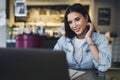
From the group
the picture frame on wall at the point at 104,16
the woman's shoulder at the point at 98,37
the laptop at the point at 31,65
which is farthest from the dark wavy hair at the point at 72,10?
the picture frame on wall at the point at 104,16

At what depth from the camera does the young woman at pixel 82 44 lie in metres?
1.96

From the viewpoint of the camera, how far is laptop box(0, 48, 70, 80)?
2.54ft

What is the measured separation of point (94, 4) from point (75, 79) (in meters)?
4.92

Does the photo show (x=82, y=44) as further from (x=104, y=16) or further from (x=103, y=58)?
(x=104, y=16)

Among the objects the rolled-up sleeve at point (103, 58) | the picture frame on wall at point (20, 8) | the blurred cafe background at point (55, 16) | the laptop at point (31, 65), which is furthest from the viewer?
the blurred cafe background at point (55, 16)

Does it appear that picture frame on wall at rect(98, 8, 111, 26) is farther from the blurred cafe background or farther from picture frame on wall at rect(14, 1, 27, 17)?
picture frame on wall at rect(14, 1, 27, 17)

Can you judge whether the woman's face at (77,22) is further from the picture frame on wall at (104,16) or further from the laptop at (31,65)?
the picture frame on wall at (104,16)

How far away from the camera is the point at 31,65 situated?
2.55 feet

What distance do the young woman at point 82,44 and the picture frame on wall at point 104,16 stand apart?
14.2ft

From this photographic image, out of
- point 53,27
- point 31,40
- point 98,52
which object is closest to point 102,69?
point 98,52

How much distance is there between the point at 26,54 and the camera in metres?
0.77

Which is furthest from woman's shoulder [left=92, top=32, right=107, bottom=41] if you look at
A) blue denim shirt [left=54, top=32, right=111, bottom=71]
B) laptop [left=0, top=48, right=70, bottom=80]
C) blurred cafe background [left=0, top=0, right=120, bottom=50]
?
blurred cafe background [left=0, top=0, right=120, bottom=50]

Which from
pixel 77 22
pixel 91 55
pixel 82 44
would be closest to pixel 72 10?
pixel 77 22

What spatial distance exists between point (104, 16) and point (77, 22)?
4.54 m
